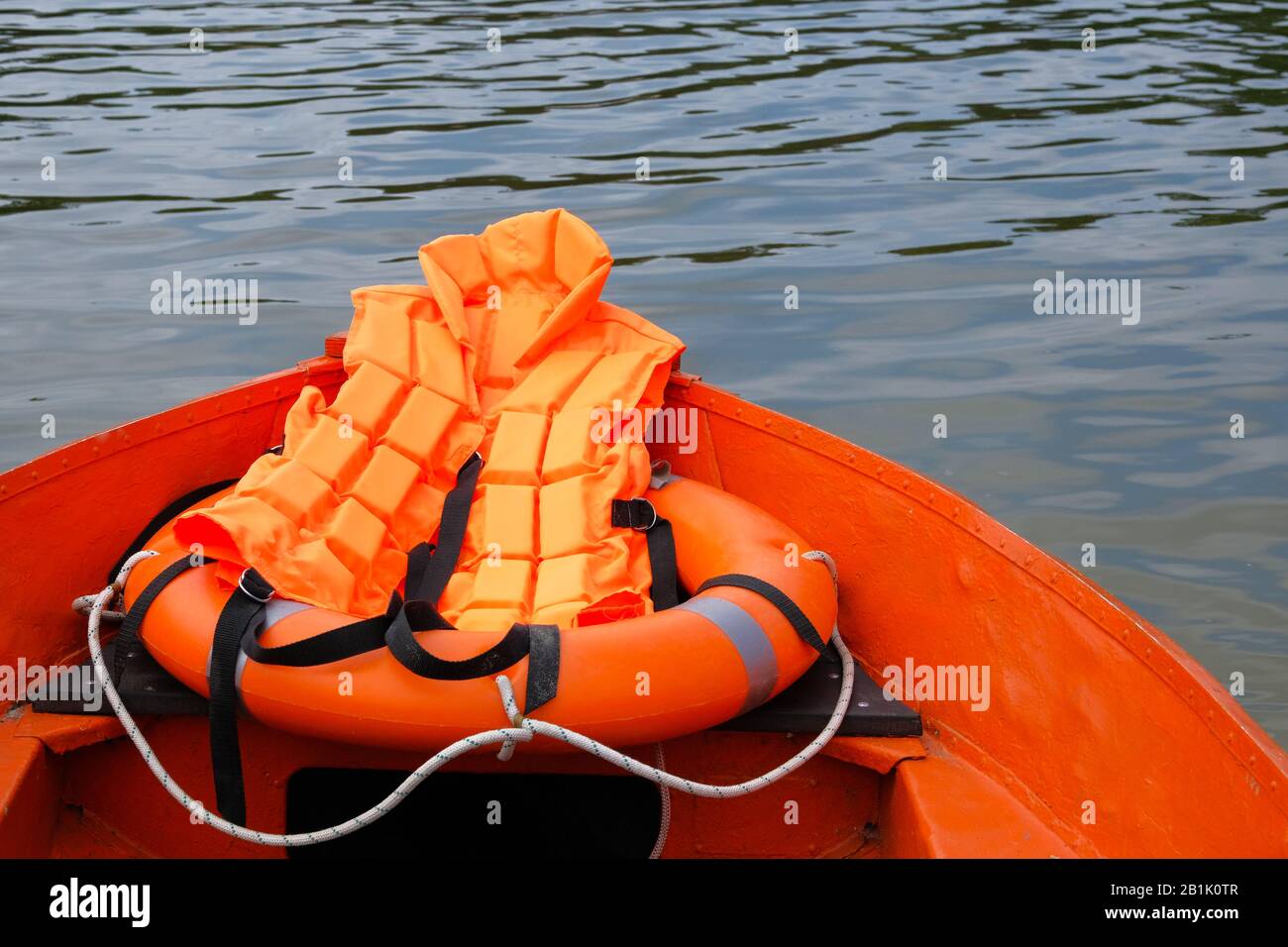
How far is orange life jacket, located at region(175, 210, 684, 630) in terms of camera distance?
3023 millimetres

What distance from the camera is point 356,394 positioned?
3.42m

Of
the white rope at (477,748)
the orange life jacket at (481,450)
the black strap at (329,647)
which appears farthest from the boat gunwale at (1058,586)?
the black strap at (329,647)

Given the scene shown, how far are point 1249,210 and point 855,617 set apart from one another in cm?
537

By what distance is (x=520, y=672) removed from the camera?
97.0 inches

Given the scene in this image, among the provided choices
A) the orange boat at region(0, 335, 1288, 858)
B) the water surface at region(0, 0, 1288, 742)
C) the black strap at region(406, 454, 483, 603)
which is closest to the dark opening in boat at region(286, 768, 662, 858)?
the orange boat at region(0, 335, 1288, 858)

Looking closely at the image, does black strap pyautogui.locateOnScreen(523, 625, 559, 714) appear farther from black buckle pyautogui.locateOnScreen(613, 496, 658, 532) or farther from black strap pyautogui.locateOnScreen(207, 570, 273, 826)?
black buckle pyautogui.locateOnScreen(613, 496, 658, 532)

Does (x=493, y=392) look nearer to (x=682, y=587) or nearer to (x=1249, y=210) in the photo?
(x=682, y=587)

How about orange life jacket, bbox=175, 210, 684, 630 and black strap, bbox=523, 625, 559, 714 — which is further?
orange life jacket, bbox=175, 210, 684, 630

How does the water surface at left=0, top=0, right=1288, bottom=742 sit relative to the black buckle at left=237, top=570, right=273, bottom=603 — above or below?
above

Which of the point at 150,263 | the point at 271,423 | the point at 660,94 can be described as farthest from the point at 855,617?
the point at 660,94

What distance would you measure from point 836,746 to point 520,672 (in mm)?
755

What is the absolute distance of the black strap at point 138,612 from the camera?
109 inches

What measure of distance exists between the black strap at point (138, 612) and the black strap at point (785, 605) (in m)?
1.12

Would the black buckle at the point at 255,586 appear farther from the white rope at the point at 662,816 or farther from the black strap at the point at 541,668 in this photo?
the white rope at the point at 662,816
